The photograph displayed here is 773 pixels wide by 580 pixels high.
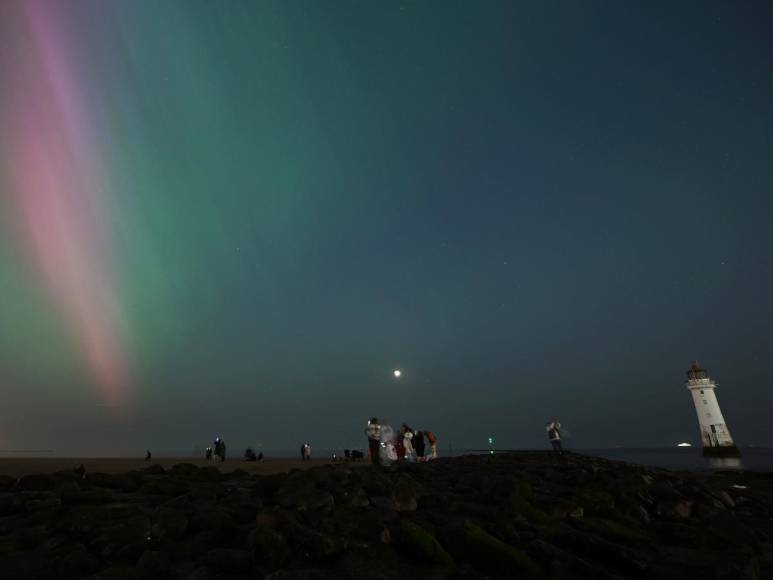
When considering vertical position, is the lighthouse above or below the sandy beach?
above

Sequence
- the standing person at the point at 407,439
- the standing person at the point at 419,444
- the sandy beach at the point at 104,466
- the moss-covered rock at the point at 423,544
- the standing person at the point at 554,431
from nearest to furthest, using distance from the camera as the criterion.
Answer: the moss-covered rock at the point at 423,544 < the sandy beach at the point at 104,466 < the standing person at the point at 407,439 < the standing person at the point at 419,444 < the standing person at the point at 554,431

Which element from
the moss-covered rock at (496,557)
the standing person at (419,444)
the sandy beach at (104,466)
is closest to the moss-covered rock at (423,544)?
the moss-covered rock at (496,557)

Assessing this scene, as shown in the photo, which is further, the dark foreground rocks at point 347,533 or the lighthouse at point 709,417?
the lighthouse at point 709,417

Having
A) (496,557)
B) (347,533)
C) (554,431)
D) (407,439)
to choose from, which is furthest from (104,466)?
(554,431)

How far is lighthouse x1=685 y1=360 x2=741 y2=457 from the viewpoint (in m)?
69.4

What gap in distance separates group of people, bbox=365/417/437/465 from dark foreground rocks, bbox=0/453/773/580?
9961 mm

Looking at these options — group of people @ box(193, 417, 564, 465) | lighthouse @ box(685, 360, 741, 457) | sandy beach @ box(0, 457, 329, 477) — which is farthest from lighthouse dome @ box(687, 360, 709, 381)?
sandy beach @ box(0, 457, 329, 477)

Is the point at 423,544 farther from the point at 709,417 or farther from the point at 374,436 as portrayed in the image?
the point at 709,417

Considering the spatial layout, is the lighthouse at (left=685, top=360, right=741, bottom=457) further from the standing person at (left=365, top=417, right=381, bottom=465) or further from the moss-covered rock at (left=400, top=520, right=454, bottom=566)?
the moss-covered rock at (left=400, top=520, right=454, bottom=566)

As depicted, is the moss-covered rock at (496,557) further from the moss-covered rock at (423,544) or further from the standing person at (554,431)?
the standing person at (554,431)

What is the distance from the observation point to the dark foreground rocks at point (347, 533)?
6.18 m

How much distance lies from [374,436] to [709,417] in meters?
71.1

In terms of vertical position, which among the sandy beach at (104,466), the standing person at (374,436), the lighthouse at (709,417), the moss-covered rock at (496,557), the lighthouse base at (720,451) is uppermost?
the lighthouse at (709,417)

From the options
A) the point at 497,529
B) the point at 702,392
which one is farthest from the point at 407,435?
the point at 702,392
